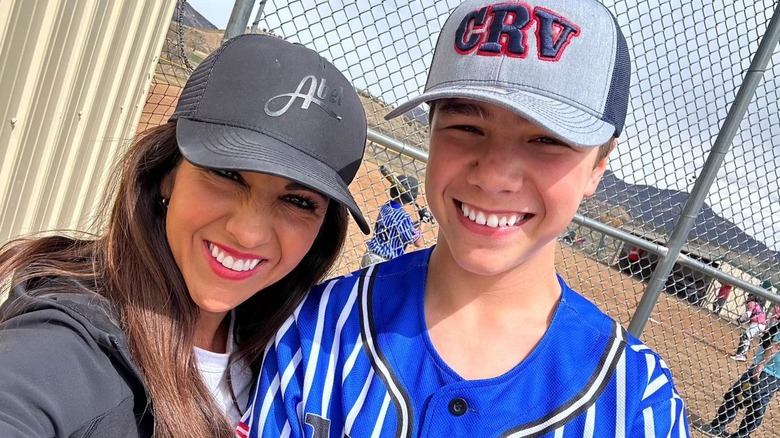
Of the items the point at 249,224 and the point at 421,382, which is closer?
the point at 421,382

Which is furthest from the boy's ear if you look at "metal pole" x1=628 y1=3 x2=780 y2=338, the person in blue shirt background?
the person in blue shirt background

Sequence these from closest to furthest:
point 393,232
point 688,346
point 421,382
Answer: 1. point 421,382
2. point 393,232
3. point 688,346

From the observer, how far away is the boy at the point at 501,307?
1283 millimetres

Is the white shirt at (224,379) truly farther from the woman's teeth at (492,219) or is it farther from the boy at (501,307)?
the woman's teeth at (492,219)

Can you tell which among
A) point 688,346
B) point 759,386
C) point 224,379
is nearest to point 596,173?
point 224,379

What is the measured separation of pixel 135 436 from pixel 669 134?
3.11 metres

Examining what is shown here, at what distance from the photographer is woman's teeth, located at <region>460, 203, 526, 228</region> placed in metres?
1.38

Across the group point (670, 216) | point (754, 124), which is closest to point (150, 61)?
point (670, 216)

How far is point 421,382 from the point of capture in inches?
54.1

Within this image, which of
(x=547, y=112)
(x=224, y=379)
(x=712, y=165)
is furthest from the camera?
(x=712, y=165)

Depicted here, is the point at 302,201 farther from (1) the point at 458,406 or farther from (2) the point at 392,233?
(2) the point at 392,233

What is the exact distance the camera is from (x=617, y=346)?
4.42ft

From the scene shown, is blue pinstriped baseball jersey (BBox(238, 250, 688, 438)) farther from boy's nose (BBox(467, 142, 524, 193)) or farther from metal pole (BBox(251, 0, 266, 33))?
metal pole (BBox(251, 0, 266, 33))

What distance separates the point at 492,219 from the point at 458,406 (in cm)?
42
